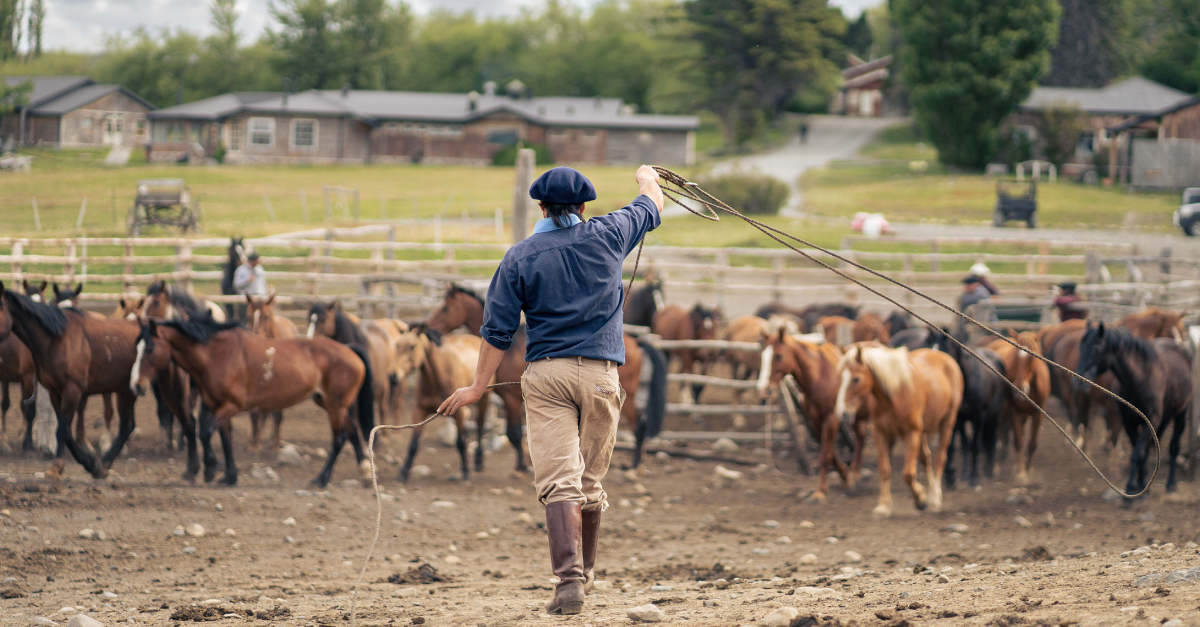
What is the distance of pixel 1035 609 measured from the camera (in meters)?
4.11

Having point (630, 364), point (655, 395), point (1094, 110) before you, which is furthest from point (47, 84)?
point (1094, 110)

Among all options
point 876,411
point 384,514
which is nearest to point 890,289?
point 876,411

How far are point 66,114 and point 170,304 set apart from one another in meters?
17.7

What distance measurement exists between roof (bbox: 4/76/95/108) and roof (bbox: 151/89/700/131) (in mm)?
20044

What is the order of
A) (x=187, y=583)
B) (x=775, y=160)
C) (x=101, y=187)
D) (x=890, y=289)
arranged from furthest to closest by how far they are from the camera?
1. (x=775, y=160)
2. (x=101, y=187)
3. (x=890, y=289)
4. (x=187, y=583)

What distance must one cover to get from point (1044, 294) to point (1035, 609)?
15574mm

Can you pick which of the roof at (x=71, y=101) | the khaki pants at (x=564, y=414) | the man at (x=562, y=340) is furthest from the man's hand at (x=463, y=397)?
the roof at (x=71, y=101)

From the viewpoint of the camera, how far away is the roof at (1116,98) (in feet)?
Answer: 164

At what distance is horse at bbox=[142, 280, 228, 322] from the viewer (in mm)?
10773

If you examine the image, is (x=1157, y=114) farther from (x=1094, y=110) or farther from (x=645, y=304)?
(x=645, y=304)

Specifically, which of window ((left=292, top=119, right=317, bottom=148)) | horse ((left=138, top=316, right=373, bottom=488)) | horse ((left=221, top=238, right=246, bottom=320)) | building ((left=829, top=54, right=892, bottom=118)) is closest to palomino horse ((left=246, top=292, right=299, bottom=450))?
horse ((left=138, top=316, right=373, bottom=488))

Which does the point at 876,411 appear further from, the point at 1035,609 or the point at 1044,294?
the point at 1044,294

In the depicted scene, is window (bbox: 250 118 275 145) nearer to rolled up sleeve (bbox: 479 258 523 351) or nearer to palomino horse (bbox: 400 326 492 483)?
palomino horse (bbox: 400 326 492 483)

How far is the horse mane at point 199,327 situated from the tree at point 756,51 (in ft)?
173
